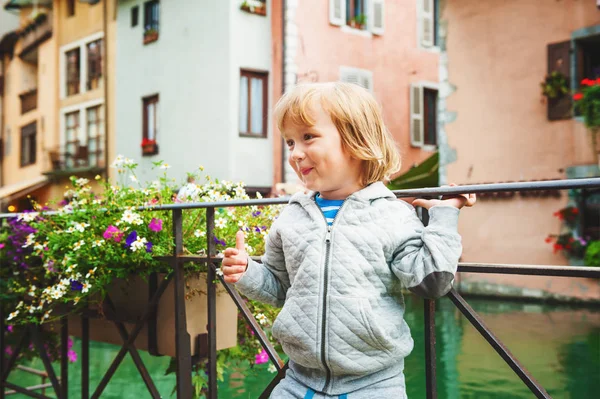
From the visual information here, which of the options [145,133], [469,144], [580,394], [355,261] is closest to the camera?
[355,261]

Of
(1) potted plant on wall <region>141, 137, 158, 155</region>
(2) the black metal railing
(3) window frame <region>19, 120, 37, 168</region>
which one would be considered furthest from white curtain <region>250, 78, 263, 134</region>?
(2) the black metal railing

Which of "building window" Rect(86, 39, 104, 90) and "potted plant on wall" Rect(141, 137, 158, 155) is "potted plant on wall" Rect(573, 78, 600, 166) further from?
"building window" Rect(86, 39, 104, 90)

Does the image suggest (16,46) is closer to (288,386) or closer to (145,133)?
(145,133)

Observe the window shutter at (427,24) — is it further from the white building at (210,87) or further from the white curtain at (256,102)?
the white curtain at (256,102)

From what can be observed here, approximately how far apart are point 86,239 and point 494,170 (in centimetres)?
872

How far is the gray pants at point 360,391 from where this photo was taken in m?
1.34

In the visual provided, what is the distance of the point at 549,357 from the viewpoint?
5.30 m

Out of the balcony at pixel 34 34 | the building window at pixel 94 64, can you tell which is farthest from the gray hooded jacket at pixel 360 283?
the balcony at pixel 34 34

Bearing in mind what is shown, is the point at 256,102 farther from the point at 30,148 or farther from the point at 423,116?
the point at 30,148

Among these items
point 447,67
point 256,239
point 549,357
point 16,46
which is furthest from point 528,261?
point 16,46

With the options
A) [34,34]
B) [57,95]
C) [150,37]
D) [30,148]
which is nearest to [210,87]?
[150,37]

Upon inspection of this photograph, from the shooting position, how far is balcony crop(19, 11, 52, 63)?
17055 millimetres

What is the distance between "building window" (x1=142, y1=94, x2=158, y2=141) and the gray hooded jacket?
42.1ft

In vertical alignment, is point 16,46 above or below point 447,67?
above
